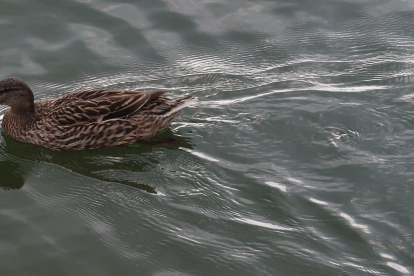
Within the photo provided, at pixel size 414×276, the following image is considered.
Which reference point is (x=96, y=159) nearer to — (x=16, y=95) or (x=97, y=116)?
(x=97, y=116)

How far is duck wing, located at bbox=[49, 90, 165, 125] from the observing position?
343 inches

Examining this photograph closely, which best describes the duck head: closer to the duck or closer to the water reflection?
the duck

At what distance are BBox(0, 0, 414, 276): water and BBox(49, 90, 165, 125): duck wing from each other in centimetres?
46

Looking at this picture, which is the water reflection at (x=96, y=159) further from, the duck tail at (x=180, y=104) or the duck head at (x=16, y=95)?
the duck head at (x=16, y=95)

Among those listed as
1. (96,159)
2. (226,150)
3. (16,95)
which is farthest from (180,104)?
(16,95)

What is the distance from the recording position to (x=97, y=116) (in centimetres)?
873

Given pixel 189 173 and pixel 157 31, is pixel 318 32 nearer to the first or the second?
pixel 157 31

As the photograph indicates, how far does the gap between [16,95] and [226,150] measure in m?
2.90

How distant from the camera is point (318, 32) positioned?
1109 centimetres

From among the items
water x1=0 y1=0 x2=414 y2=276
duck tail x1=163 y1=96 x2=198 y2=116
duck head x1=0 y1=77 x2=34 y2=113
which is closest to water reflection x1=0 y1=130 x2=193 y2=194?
water x1=0 y1=0 x2=414 y2=276

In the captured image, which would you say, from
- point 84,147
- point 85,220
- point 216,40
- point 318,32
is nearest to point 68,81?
point 84,147

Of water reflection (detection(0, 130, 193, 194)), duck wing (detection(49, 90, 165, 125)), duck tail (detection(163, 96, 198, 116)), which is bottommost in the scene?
water reflection (detection(0, 130, 193, 194))

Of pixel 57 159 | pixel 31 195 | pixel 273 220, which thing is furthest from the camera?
pixel 57 159

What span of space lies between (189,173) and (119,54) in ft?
11.6
